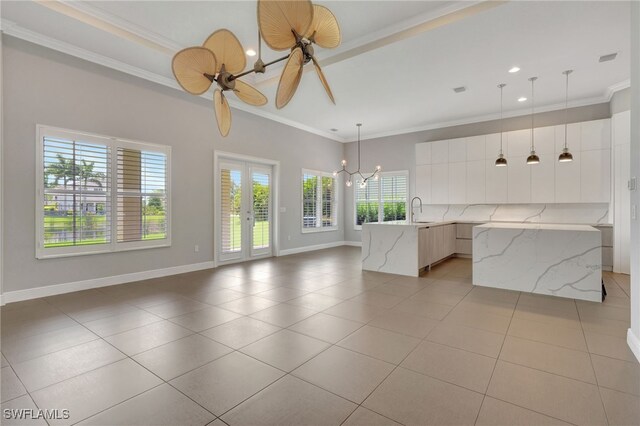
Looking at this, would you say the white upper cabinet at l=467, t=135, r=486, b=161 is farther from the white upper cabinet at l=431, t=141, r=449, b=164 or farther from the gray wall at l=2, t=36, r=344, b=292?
the gray wall at l=2, t=36, r=344, b=292

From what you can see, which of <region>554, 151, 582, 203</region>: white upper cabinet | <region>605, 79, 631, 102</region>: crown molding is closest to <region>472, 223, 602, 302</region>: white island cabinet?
<region>554, 151, 582, 203</region>: white upper cabinet

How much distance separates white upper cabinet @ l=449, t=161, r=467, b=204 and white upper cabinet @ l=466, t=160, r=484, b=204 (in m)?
0.09

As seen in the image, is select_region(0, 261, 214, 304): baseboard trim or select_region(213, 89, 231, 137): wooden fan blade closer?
select_region(213, 89, 231, 137): wooden fan blade

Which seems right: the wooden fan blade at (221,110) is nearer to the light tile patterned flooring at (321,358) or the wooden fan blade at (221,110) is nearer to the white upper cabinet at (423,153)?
the light tile patterned flooring at (321,358)

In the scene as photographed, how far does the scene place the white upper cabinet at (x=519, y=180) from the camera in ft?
21.5

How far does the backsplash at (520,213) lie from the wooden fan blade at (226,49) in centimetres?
667

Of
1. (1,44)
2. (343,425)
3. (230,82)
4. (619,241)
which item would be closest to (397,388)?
(343,425)

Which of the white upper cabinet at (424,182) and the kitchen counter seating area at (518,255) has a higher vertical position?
the white upper cabinet at (424,182)

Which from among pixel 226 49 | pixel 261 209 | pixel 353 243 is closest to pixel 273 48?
pixel 226 49

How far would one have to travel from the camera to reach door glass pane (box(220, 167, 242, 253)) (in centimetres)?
628

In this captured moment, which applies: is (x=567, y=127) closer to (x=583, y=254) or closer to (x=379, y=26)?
(x=583, y=254)

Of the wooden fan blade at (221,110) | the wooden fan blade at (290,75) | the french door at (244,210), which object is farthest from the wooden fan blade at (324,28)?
the french door at (244,210)

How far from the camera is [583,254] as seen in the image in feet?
Result: 12.6

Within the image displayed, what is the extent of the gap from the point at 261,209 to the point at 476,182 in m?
5.03
